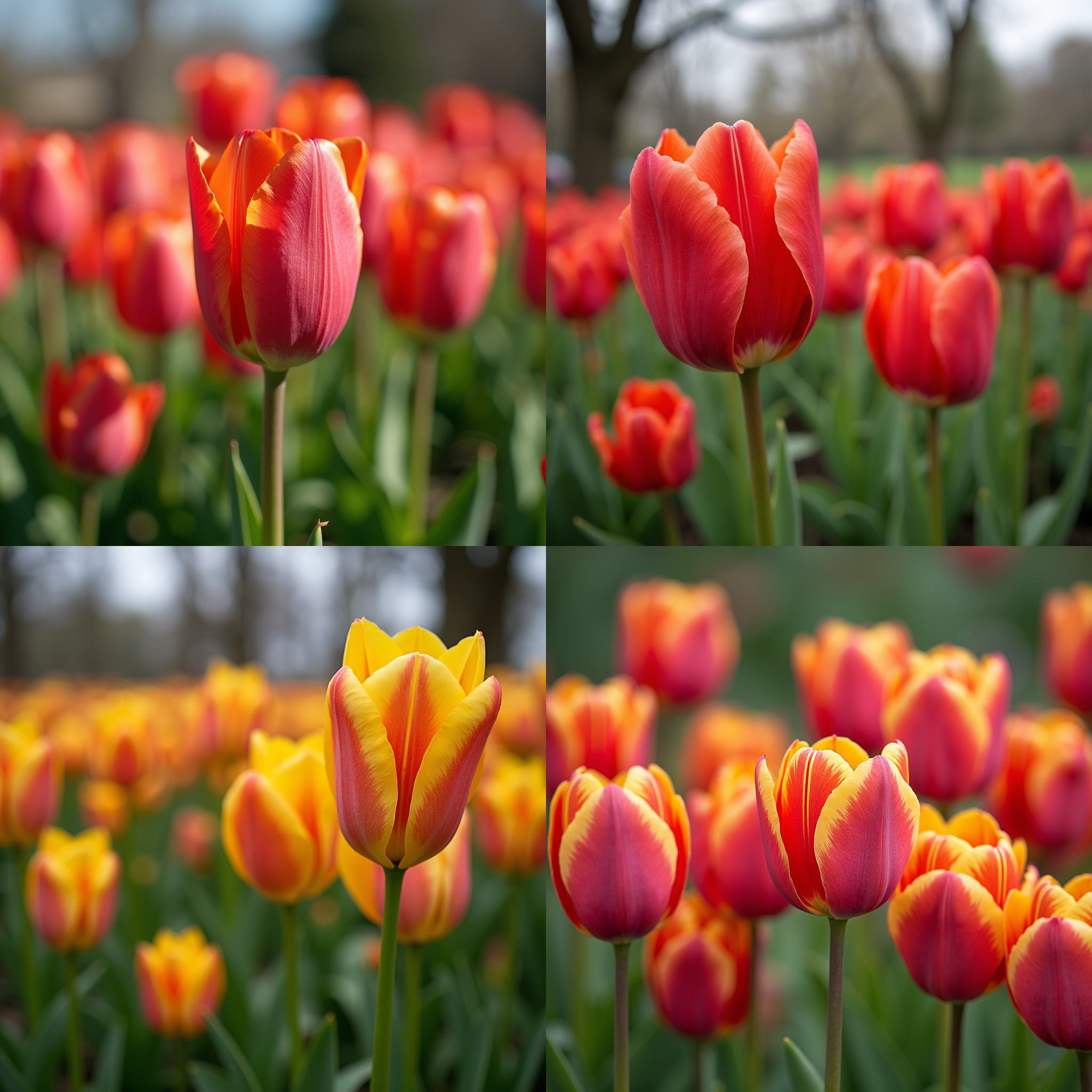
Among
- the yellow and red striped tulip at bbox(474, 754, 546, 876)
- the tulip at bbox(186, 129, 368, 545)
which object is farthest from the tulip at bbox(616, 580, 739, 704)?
the tulip at bbox(186, 129, 368, 545)

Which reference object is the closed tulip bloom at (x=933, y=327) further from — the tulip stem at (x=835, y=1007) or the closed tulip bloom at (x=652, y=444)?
the tulip stem at (x=835, y=1007)

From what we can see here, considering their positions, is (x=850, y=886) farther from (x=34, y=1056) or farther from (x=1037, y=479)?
(x=34, y=1056)

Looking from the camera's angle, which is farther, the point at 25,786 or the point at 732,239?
the point at 25,786

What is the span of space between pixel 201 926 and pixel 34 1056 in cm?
29

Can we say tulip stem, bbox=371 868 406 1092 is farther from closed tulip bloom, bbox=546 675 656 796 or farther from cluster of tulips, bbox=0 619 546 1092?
closed tulip bloom, bbox=546 675 656 796

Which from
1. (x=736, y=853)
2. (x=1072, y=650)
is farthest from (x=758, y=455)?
(x=1072, y=650)

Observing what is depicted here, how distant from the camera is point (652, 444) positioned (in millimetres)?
744

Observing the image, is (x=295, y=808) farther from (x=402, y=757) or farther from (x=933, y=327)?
(x=933, y=327)

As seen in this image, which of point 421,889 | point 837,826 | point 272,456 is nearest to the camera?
point 837,826

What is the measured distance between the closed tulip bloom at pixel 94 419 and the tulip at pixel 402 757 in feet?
1.47

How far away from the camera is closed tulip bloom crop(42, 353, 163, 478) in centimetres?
83

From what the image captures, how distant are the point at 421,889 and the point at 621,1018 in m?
0.18

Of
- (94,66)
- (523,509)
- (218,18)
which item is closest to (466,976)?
(523,509)

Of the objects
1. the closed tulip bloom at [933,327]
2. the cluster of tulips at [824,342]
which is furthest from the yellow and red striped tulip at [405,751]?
the closed tulip bloom at [933,327]
